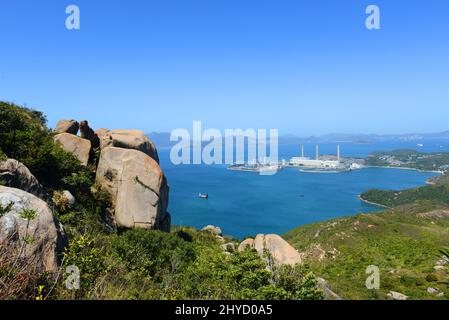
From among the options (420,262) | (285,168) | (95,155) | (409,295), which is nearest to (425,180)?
(285,168)

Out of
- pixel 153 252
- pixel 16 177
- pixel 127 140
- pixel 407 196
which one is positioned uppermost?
pixel 127 140

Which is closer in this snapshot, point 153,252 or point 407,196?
point 153,252

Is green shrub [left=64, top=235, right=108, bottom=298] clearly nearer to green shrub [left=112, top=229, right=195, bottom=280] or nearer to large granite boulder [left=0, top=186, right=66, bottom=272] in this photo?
large granite boulder [left=0, top=186, right=66, bottom=272]

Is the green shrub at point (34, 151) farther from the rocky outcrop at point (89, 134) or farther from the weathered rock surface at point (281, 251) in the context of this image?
the weathered rock surface at point (281, 251)

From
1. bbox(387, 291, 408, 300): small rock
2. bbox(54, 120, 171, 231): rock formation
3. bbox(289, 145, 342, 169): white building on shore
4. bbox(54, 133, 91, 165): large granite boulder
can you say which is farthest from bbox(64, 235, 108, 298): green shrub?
bbox(289, 145, 342, 169): white building on shore

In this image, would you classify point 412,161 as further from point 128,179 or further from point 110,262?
point 110,262

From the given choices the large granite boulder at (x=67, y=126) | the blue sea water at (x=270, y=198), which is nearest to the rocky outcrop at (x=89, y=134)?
the large granite boulder at (x=67, y=126)

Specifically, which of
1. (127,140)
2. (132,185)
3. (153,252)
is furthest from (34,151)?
(153,252)
